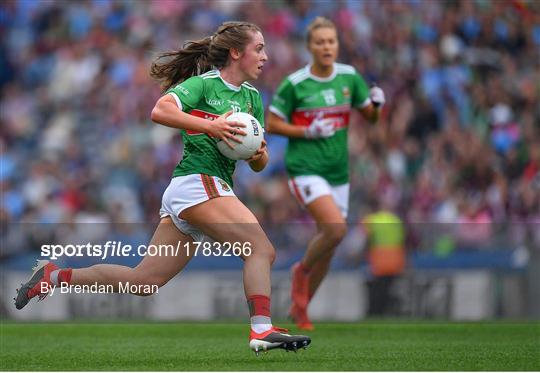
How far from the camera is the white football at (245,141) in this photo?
26.4ft

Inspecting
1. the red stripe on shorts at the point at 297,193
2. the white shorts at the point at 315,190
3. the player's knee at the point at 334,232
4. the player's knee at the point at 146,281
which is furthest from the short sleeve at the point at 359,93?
the player's knee at the point at 146,281

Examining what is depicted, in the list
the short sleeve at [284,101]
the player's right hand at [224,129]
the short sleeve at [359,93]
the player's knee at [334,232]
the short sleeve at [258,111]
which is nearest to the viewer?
the player's right hand at [224,129]

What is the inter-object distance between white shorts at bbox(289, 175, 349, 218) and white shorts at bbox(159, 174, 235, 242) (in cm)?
333

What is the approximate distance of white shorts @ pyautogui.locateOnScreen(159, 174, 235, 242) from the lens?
8.15 meters

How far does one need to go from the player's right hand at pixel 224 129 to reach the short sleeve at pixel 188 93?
0.28 meters

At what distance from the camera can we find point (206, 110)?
27.3 ft

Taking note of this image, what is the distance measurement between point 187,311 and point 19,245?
6.43ft

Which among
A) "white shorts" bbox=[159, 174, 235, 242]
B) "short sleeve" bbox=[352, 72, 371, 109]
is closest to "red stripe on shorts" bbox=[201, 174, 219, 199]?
"white shorts" bbox=[159, 174, 235, 242]

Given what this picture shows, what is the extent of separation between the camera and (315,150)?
38.7 feet

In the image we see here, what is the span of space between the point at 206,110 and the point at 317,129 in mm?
3447

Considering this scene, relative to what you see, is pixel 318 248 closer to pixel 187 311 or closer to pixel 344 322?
pixel 344 322

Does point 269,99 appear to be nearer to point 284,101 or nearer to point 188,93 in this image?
point 284,101

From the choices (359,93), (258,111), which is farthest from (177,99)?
(359,93)

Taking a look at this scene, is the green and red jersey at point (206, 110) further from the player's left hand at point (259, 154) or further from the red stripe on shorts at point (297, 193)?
the red stripe on shorts at point (297, 193)
